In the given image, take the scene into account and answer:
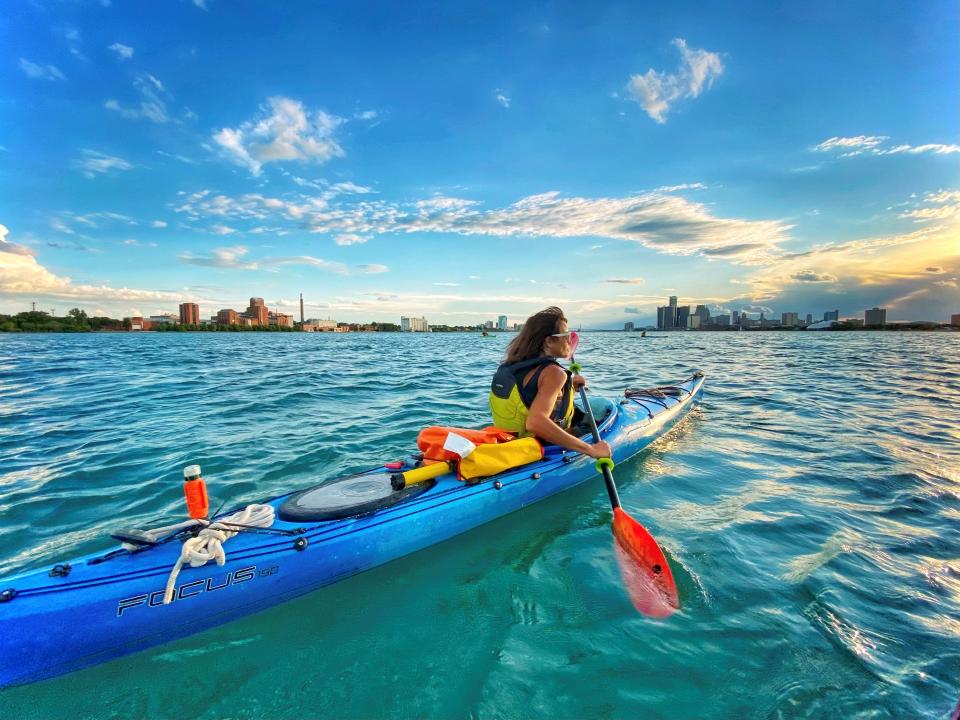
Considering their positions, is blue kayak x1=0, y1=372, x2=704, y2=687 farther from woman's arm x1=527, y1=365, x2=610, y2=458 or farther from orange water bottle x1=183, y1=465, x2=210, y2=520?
woman's arm x1=527, y1=365, x2=610, y2=458

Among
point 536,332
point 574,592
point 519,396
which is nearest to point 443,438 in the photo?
point 519,396

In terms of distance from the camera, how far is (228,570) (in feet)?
9.62

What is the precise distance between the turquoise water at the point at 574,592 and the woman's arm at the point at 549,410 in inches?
36.7

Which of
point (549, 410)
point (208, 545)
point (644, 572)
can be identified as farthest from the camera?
point (549, 410)

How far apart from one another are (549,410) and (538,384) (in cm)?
30

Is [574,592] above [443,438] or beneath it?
beneath

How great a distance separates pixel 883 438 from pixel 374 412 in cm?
983

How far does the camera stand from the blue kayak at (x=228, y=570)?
2.48 m

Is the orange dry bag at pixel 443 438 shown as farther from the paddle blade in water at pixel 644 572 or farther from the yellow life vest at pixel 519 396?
the paddle blade in water at pixel 644 572

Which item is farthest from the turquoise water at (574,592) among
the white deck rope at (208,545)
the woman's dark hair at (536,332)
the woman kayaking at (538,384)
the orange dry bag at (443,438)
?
the woman's dark hair at (536,332)

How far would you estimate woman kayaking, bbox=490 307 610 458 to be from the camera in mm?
4484

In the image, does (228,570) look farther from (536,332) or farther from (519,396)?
(536,332)

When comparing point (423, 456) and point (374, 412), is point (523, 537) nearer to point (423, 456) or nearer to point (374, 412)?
point (423, 456)

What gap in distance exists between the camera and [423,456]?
466 cm
